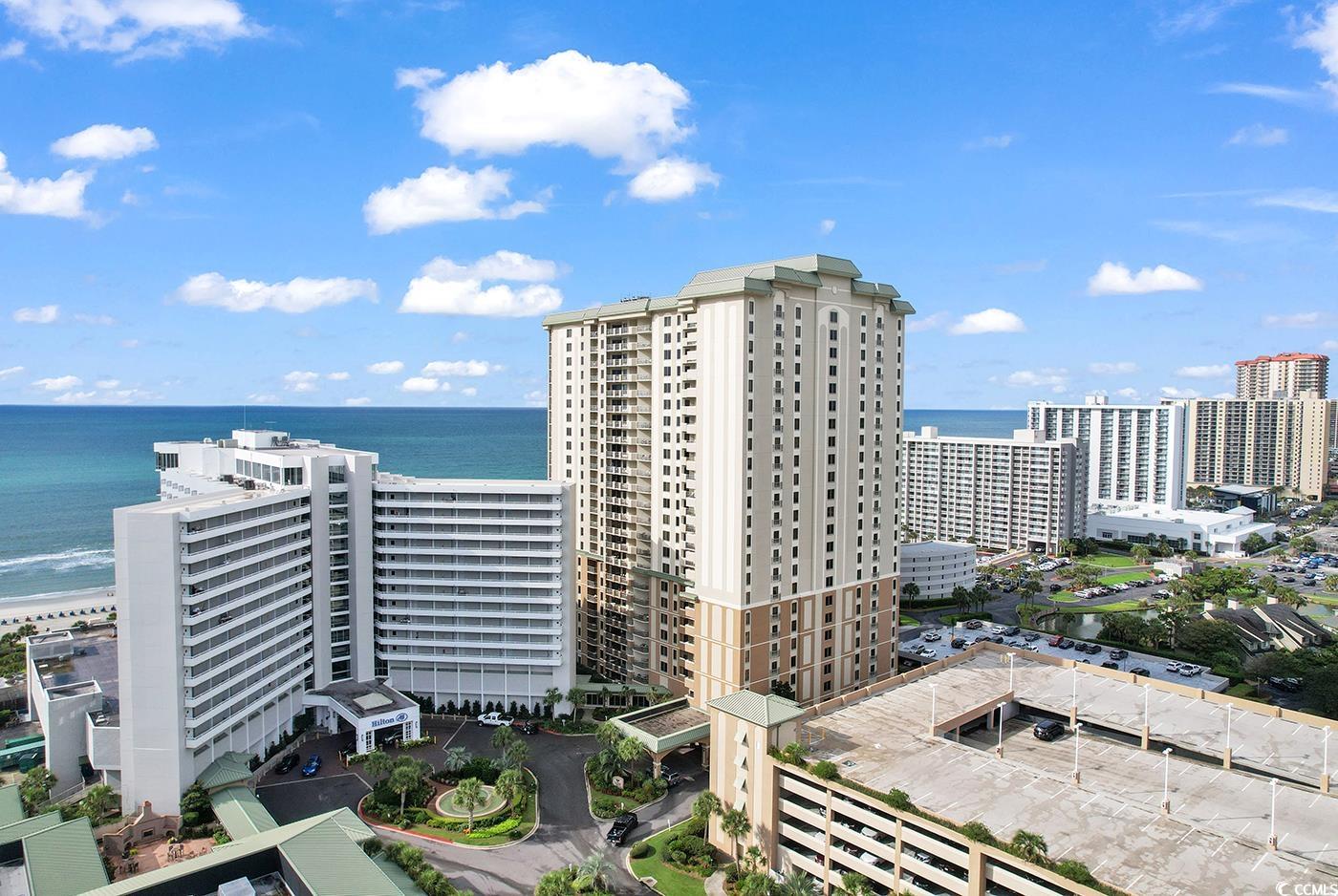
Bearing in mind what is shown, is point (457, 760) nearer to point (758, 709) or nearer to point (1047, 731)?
point (758, 709)

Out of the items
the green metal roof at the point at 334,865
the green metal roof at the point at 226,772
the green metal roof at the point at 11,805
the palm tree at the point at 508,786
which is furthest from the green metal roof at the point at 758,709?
the green metal roof at the point at 11,805

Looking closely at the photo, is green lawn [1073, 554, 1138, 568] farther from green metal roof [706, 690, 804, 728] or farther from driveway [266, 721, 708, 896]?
green metal roof [706, 690, 804, 728]

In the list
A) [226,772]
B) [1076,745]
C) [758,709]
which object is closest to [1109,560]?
[1076,745]

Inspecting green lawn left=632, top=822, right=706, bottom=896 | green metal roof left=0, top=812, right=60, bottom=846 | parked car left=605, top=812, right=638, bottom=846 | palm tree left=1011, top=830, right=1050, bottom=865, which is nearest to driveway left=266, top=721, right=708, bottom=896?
parked car left=605, top=812, right=638, bottom=846

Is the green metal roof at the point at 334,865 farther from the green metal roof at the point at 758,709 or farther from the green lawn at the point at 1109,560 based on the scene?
the green lawn at the point at 1109,560

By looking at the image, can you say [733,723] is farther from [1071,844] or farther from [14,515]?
[14,515]

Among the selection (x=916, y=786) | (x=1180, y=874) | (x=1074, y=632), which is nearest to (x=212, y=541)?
(x=916, y=786)
